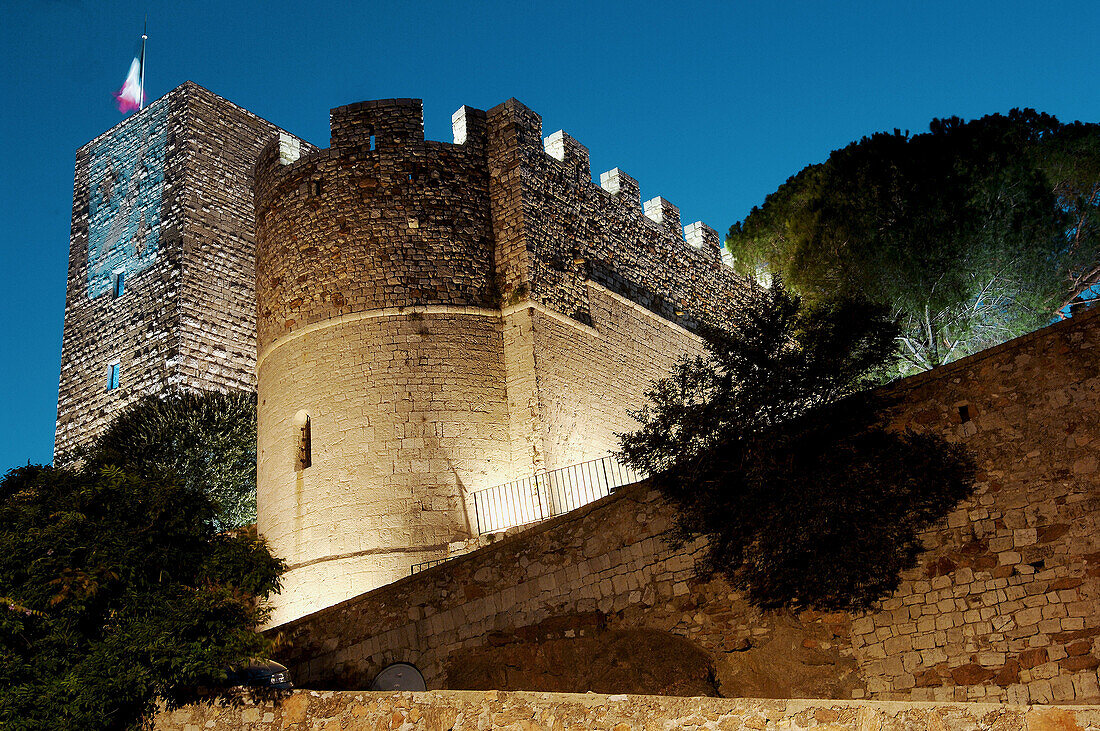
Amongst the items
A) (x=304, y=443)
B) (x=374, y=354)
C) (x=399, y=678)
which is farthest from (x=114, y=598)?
(x=374, y=354)

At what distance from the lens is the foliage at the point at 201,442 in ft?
58.9

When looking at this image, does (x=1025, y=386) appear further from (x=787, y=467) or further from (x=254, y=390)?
(x=254, y=390)

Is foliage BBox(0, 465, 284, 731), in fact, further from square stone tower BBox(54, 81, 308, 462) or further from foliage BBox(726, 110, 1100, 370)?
foliage BBox(726, 110, 1100, 370)

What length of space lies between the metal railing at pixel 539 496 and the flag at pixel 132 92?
17.8 meters

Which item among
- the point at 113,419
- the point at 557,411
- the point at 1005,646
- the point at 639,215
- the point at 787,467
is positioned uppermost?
the point at 639,215

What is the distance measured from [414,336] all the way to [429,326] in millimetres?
253

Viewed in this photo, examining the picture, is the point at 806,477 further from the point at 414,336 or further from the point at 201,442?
the point at 201,442

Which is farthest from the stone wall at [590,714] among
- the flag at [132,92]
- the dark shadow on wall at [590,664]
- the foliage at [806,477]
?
the flag at [132,92]

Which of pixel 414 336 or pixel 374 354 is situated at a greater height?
pixel 414 336

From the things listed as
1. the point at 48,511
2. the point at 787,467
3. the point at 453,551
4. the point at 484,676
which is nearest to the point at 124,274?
→ the point at 453,551

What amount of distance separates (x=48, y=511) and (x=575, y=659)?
15.7 feet

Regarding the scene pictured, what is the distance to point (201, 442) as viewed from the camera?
59.7 feet

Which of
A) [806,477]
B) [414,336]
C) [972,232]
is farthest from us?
[972,232]

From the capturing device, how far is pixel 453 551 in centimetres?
1237
